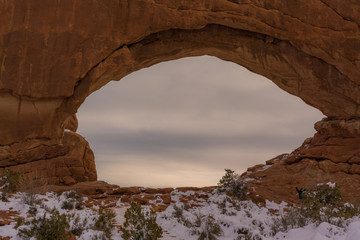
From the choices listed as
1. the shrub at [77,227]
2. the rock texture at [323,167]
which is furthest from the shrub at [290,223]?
the rock texture at [323,167]

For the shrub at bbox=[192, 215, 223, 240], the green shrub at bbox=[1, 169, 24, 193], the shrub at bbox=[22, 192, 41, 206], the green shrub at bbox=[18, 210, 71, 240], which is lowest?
the shrub at bbox=[192, 215, 223, 240]

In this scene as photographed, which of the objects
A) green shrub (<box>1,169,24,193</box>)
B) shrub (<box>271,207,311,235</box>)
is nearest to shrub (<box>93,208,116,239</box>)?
shrub (<box>271,207,311,235</box>)

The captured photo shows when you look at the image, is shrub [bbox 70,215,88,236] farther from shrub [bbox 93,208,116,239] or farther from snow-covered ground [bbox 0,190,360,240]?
shrub [bbox 93,208,116,239]

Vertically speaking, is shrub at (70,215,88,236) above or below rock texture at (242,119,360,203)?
below

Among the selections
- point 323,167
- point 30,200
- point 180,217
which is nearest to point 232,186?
point 180,217

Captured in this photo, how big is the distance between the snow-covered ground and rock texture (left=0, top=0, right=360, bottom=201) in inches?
190

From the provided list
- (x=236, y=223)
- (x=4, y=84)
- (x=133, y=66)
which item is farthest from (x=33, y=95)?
(x=236, y=223)

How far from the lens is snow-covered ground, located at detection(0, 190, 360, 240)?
21.8ft

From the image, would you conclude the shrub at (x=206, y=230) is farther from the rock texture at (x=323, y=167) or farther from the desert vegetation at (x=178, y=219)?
the rock texture at (x=323, y=167)

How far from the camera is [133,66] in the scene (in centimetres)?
1667

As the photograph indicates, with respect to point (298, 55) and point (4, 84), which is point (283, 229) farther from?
point (4, 84)

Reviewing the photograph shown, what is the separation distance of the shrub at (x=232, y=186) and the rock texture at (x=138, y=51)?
5570 millimetres

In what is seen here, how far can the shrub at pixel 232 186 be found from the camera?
12.9 meters

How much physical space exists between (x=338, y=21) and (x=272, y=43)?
3529mm
